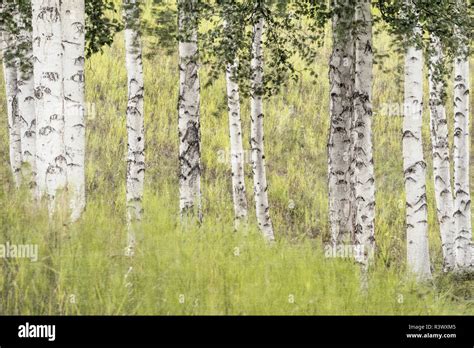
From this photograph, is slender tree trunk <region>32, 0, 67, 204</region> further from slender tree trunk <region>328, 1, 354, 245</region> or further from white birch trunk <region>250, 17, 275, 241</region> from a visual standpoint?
white birch trunk <region>250, 17, 275, 241</region>

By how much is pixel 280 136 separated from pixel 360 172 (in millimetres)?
11909

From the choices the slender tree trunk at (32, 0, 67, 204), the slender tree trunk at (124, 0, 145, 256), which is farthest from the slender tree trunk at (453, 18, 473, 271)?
the slender tree trunk at (32, 0, 67, 204)

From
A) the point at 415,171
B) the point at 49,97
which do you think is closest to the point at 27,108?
the point at 49,97

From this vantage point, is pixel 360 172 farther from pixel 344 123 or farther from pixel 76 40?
pixel 76 40

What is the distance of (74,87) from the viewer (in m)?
8.78

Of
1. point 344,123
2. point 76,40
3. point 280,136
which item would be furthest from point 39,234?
point 280,136

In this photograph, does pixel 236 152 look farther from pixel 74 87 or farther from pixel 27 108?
pixel 74 87

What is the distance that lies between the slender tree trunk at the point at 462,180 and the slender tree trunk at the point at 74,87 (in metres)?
8.18

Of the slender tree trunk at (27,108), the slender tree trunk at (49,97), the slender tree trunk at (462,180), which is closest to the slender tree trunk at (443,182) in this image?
the slender tree trunk at (462,180)

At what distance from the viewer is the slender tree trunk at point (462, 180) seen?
46.0 ft

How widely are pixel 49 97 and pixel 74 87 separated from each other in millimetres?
741

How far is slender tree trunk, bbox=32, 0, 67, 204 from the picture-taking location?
26.2 feet

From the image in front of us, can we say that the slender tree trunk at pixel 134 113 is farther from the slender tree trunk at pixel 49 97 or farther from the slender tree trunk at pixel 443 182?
the slender tree trunk at pixel 443 182
